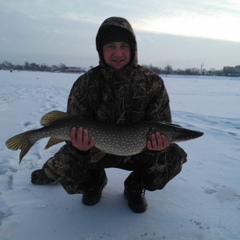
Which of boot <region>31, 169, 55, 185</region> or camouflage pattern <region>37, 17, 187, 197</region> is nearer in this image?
camouflage pattern <region>37, 17, 187, 197</region>

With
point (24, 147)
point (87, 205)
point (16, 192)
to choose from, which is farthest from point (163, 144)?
point (16, 192)

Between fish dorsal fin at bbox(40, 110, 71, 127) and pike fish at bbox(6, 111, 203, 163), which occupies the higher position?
fish dorsal fin at bbox(40, 110, 71, 127)

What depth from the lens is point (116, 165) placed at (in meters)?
2.83

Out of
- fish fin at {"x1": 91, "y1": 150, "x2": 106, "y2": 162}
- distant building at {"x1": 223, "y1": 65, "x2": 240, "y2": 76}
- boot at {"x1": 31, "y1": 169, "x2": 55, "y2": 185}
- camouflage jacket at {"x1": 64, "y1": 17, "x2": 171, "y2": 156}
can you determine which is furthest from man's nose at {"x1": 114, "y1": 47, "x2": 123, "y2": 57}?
distant building at {"x1": 223, "y1": 65, "x2": 240, "y2": 76}

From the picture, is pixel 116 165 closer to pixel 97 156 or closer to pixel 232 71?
pixel 97 156

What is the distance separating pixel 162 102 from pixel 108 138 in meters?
0.66

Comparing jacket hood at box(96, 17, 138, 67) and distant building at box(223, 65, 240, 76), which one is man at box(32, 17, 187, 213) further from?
distant building at box(223, 65, 240, 76)

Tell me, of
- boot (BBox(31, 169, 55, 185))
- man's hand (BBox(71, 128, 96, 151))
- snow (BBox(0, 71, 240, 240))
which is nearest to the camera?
snow (BBox(0, 71, 240, 240))

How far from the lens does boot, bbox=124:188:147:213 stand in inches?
104

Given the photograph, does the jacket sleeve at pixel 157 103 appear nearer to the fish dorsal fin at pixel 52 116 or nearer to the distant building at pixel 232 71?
the fish dorsal fin at pixel 52 116

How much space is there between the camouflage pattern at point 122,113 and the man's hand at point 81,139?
0.60ft

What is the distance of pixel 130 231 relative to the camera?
2334 mm

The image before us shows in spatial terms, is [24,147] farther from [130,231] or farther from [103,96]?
[130,231]

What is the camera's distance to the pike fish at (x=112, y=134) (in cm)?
249
